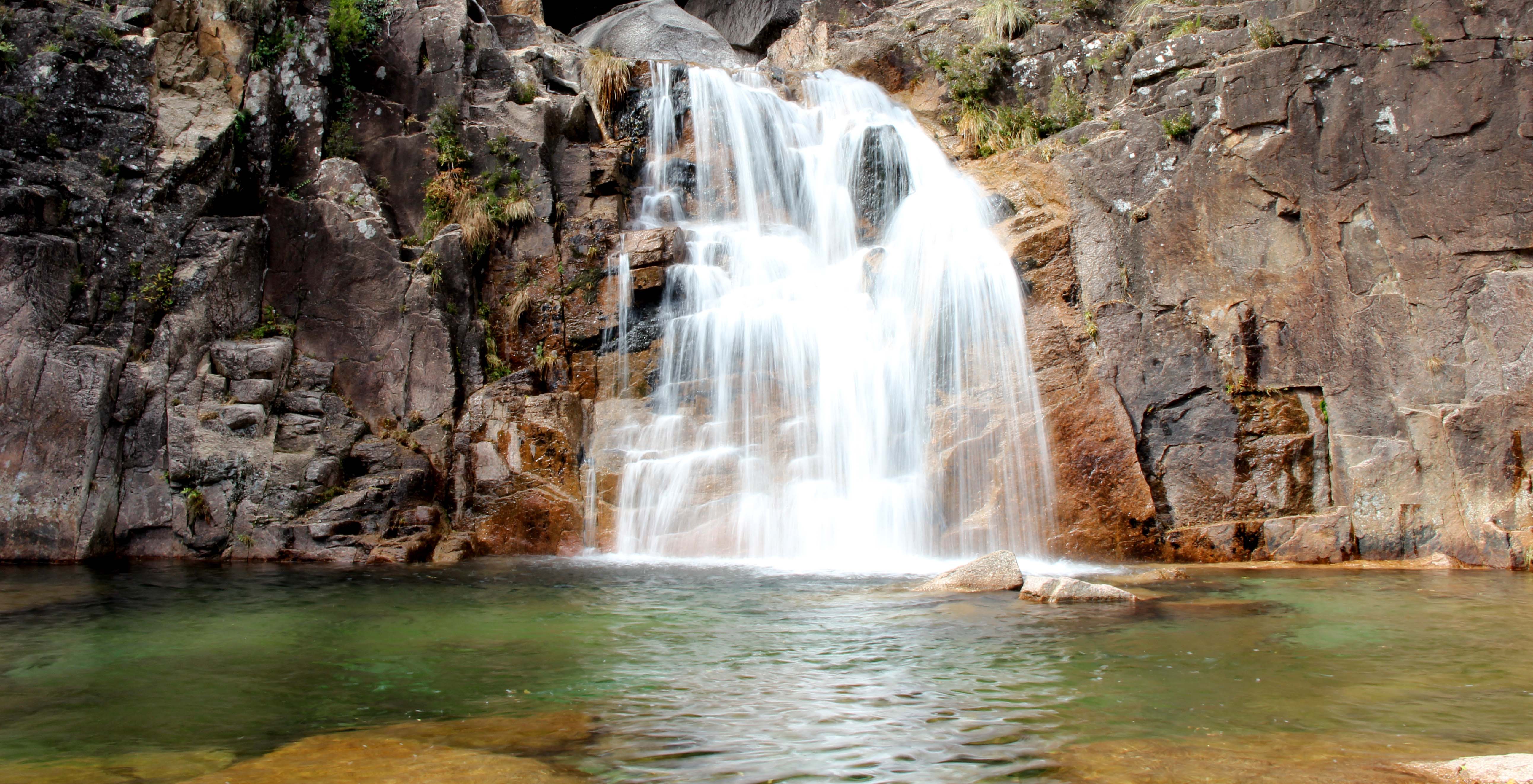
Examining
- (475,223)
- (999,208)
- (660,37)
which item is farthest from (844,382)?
(660,37)

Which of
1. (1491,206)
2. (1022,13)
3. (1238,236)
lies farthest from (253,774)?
(1022,13)

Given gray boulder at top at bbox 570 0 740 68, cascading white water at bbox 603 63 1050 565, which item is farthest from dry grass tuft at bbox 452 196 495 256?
gray boulder at top at bbox 570 0 740 68

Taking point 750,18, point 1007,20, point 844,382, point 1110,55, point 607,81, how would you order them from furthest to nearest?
point 750,18, point 607,81, point 1007,20, point 1110,55, point 844,382

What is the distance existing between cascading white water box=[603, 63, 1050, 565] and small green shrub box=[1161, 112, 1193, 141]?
276cm

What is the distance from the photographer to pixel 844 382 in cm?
1259

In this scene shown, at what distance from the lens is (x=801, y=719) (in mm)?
4414

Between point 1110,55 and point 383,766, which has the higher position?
point 1110,55

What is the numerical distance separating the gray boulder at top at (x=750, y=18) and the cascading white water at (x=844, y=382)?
9.55m

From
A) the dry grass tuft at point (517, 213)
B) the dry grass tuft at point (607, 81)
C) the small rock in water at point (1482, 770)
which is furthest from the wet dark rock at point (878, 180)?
the small rock in water at point (1482, 770)

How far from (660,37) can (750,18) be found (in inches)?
121

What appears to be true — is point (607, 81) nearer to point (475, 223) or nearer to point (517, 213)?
point (517, 213)

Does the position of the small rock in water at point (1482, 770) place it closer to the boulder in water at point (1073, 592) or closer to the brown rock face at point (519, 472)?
the boulder in water at point (1073, 592)

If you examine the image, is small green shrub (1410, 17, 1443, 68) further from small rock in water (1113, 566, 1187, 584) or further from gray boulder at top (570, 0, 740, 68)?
gray boulder at top (570, 0, 740, 68)

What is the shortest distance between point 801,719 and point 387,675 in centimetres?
252
